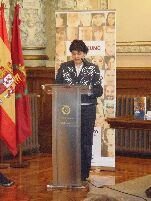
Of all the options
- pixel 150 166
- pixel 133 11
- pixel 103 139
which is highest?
pixel 133 11

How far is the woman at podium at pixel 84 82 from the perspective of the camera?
6172 millimetres

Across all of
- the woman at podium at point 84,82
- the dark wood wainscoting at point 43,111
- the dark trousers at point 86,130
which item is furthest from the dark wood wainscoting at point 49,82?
the dark trousers at point 86,130

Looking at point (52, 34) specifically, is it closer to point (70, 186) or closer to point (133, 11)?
point (133, 11)

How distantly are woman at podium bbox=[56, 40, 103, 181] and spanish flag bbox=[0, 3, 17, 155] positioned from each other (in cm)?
93

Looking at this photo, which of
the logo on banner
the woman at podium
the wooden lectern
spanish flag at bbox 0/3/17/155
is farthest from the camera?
the logo on banner

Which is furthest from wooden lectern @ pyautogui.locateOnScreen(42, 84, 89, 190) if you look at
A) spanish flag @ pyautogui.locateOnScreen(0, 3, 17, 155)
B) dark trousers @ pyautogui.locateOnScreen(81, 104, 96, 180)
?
spanish flag @ pyautogui.locateOnScreen(0, 3, 17, 155)

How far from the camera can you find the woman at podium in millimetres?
6172

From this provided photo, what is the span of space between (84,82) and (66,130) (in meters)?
0.65

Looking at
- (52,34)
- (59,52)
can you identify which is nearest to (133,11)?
(52,34)

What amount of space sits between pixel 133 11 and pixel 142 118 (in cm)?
409

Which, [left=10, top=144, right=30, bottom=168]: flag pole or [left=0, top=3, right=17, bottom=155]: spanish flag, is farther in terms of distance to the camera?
[left=10, top=144, right=30, bottom=168]: flag pole

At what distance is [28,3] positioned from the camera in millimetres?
8852

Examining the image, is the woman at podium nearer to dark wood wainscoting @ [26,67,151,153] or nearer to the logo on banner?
the logo on banner

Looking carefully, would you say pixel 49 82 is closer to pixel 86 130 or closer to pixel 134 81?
pixel 134 81
